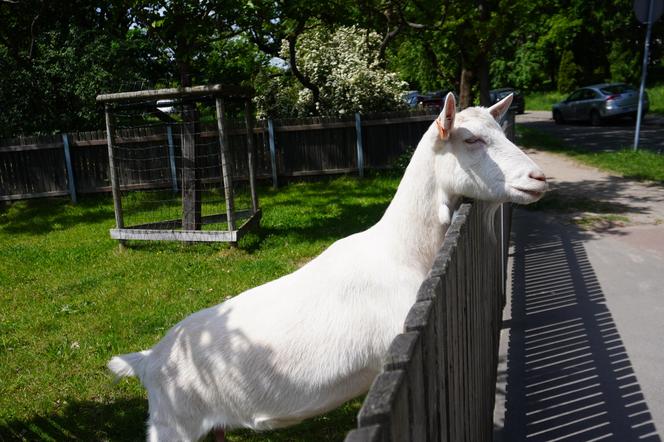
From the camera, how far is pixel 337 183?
1432 centimetres

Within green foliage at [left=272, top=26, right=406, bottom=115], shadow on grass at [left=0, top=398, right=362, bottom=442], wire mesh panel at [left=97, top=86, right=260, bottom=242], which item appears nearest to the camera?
shadow on grass at [left=0, top=398, right=362, bottom=442]

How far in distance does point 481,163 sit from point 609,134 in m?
20.0

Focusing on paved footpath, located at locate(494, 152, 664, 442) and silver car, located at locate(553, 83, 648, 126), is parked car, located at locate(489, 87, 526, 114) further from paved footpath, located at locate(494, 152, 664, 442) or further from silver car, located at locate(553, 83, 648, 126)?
paved footpath, located at locate(494, 152, 664, 442)

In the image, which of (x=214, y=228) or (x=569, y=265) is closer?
(x=569, y=265)

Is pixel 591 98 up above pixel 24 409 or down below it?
above

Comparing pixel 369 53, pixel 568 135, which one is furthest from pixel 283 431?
pixel 568 135

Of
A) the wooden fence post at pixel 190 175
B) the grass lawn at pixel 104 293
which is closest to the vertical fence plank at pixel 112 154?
the grass lawn at pixel 104 293

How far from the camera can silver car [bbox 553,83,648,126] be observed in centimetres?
2317

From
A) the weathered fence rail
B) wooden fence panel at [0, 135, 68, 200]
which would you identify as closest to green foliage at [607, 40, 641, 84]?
wooden fence panel at [0, 135, 68, 200]

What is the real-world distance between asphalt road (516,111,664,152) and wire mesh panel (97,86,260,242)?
11.0 metres

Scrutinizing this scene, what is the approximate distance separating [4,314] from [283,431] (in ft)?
14.4

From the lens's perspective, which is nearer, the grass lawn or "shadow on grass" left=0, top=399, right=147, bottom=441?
"shadow on grass" left=0, top=399, right=147, bottom=441

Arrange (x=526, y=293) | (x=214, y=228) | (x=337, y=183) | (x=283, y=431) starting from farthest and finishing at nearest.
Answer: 1. (x=337, y=183)
2. (x=214, y=228)
3. (x=526, y=293)
4. (x=283, y=431)

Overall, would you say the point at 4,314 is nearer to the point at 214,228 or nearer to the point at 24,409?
the point at 24,409
